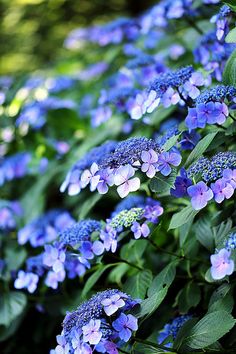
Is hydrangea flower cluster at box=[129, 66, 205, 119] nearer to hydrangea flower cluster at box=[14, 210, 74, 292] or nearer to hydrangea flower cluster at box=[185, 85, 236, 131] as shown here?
hydrangea flower cluster at box=[185, 85, 236, 131]

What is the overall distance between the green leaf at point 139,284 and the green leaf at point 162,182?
1.01ft

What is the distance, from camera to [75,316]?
1157mm

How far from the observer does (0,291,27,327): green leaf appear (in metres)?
1.82

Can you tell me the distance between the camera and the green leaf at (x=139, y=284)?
1.42 meters

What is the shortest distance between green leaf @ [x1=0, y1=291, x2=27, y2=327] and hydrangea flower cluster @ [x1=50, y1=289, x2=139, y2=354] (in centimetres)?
70

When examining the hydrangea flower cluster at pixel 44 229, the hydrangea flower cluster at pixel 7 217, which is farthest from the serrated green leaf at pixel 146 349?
the hydrangea flower cluster at pixel 7 217

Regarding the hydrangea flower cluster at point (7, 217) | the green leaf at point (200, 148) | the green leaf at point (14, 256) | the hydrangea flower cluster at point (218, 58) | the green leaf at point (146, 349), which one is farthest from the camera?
the hydrangea flower cluster at point (7, 217)

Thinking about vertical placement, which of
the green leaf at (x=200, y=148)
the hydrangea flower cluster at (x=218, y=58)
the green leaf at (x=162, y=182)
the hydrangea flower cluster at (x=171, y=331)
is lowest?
the hydrangea flower cluster at (x=171, y=331)

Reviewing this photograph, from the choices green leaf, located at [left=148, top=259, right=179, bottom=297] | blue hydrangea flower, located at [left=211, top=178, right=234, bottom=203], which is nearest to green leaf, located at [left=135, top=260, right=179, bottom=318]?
green leaf, located at [left=148, top=259, right=179, bottom=297]

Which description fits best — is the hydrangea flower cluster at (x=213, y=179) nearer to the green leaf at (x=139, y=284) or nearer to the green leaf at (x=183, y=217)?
the green leaf at (x=183, y=217)

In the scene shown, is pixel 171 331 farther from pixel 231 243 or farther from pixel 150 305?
pixel 231 243

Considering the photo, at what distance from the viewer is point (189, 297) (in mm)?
1462

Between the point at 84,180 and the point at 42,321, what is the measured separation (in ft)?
3.09

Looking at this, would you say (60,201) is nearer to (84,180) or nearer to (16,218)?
(16,218)
